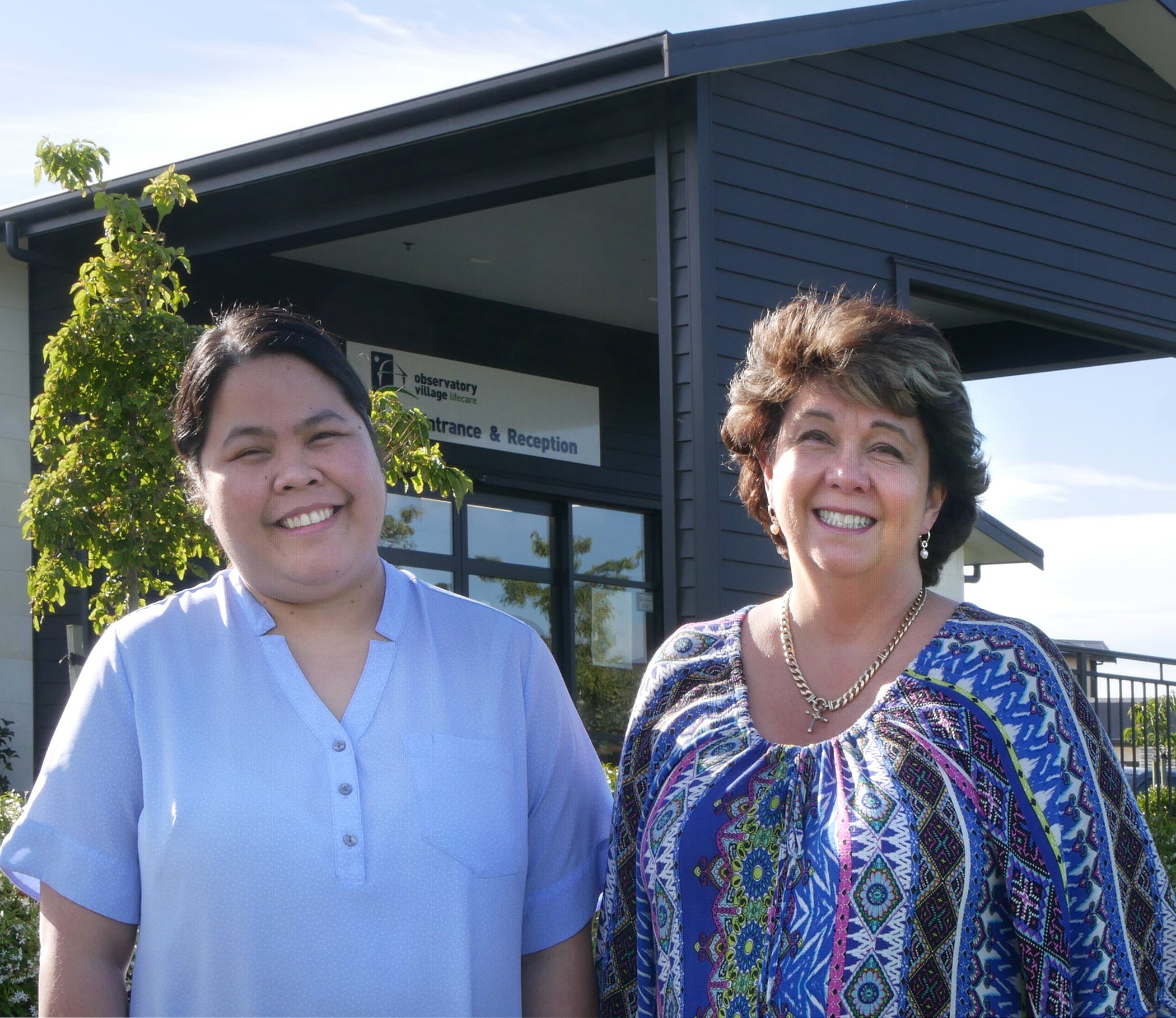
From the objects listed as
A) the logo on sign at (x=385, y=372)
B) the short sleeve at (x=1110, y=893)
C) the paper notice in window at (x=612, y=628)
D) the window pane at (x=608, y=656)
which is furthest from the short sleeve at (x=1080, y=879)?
the paper notice in window at (x=612, y=628)

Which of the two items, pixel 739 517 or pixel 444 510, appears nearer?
pixel 739 517

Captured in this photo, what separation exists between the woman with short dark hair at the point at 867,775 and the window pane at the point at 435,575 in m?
8.60

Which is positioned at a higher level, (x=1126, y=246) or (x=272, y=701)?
(x=1126, y=246)

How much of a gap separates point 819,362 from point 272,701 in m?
1.17

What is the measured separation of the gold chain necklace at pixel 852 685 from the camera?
2.50 meters

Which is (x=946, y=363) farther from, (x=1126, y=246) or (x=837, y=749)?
(x=1126, y=246)

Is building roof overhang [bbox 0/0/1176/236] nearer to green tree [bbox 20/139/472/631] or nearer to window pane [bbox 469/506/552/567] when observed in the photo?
green tree [bbox 20/139/472/631]

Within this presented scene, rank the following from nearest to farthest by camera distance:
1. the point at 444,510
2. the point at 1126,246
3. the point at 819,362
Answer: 1. the point at 819,362
2. the point at 1126,246
3. the point at 444,510

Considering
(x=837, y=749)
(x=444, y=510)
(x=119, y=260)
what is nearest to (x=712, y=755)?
(x=837, y=749)

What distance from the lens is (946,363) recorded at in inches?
99.5

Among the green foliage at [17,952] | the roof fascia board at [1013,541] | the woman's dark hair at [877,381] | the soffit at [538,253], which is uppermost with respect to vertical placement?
the soffit at [538,253]

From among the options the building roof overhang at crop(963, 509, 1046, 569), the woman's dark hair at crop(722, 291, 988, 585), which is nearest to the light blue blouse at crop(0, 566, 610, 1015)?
the woman's dark hair at crop(722, 291, 988, 585)

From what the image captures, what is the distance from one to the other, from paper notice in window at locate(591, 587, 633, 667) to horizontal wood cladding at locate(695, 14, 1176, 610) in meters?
5.35

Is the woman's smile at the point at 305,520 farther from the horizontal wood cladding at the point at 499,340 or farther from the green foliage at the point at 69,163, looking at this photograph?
the horizontal wood cladding at the point at 499,340
